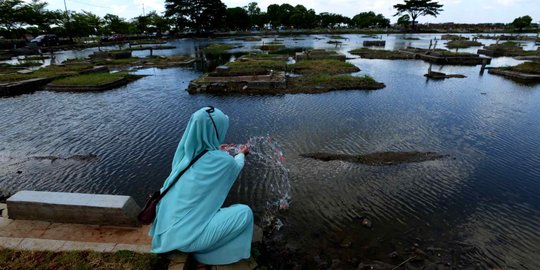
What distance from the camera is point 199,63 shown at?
119ft

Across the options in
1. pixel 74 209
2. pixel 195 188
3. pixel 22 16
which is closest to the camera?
pixel 195 188

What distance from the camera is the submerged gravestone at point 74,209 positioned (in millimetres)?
5020

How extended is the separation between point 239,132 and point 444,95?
15.0 metres

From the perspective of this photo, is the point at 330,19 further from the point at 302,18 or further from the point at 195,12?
the point at 195,12

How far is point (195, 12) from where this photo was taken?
306ft

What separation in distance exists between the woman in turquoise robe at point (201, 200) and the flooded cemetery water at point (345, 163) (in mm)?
2828

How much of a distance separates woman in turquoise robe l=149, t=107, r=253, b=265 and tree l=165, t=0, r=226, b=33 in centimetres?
10005

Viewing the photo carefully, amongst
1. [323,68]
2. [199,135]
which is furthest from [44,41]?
[199,135]

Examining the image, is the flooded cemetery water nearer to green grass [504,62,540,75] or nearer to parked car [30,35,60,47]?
green grass [504,62,540,75]

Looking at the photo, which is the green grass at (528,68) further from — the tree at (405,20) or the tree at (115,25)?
the tree at (405,20)

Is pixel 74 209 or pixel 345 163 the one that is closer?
pixel 74 209

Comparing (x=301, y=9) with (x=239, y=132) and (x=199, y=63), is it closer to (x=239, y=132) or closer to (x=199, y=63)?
(x=199, y=63)

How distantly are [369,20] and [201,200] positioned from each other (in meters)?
150

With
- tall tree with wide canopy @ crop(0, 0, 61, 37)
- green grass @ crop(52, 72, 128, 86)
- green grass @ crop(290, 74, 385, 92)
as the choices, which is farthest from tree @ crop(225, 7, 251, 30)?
green grass @ crop(290, 74, 385, 92)
